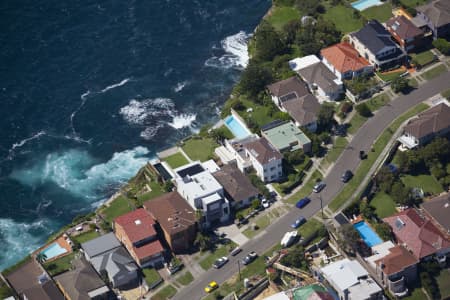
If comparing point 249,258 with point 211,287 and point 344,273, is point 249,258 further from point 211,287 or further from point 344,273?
point 344,273

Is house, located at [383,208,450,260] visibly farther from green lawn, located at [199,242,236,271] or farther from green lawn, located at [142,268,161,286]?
green lawn, located at [142,268,161,286]

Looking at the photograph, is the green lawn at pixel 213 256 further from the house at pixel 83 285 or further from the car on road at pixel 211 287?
the house at pixel 83 285

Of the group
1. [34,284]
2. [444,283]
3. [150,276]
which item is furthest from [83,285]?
[444,283]

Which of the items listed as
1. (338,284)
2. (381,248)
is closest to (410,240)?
(381,248)

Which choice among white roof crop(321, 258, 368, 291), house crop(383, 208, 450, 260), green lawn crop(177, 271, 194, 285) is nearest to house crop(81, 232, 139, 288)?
green lawn crop(177, 271, 194, 285)

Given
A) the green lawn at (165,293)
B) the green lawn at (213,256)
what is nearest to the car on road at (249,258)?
the green lawn at (213,256)

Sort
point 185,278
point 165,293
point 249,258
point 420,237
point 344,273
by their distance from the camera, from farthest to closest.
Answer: point 249,258 → point 420,237 → point 185,278 → point 165,293 → point 344,273
